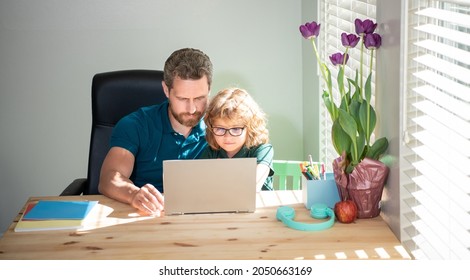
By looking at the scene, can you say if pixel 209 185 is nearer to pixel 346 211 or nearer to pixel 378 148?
pixel 346 211

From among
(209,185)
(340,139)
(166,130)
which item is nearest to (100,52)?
(166,130)

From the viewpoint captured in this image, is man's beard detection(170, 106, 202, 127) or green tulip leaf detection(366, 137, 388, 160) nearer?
green tulip leaf detection(366, 137, 388, 160)

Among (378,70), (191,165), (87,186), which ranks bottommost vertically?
(87,186)

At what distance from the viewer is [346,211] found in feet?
7.50

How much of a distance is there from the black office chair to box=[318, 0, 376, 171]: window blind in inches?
31.0

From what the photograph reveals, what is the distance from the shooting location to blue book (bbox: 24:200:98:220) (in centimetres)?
241

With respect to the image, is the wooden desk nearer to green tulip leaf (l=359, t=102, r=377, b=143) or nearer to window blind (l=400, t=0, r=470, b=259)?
window blind (l=400, t=0, r=470, b=259)

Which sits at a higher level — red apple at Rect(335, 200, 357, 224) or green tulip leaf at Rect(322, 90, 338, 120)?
green tulip leaf at Rect(322, 90, 338, 120)

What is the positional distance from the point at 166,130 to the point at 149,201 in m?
0.55

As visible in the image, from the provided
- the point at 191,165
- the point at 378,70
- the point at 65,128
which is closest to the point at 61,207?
the point at 191,165

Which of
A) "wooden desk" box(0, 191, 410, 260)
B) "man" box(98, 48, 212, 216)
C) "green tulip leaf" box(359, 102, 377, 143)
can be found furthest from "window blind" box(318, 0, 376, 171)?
"wooden desk" box(0, 191, 410, 260)
